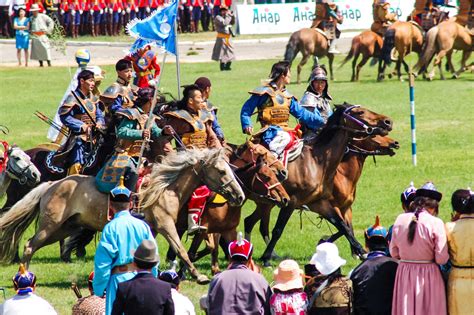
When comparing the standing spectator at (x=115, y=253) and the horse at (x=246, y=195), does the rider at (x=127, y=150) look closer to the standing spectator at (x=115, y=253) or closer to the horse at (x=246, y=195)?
the horse at (x=246, y=195)

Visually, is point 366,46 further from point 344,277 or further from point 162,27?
point 344,277

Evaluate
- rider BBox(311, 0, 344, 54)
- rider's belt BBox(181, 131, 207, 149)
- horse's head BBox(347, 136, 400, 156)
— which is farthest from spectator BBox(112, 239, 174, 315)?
rider BBox(311, 0, 344, 54)

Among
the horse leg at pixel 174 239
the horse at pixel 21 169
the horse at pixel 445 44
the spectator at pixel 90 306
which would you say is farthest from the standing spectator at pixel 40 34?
the spectator at pixel 90 306

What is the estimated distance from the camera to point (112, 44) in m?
48.2

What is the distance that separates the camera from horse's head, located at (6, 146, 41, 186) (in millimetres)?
16781

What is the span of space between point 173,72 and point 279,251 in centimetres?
2308

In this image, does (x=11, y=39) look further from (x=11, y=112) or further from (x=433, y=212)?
(x=433, y=212)

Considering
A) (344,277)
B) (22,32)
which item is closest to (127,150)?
(344,277)

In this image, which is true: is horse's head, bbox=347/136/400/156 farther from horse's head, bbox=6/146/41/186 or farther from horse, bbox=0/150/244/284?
horse's head, bbox=6/146/41/186

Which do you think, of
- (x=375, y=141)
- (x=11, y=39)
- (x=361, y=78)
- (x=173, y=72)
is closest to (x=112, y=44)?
(x=11, y=39)

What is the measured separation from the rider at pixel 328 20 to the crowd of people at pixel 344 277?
27.9m

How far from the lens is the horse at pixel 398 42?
122 feet

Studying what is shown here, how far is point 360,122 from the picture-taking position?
16.9 m

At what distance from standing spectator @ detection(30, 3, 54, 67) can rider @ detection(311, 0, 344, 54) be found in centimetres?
832
